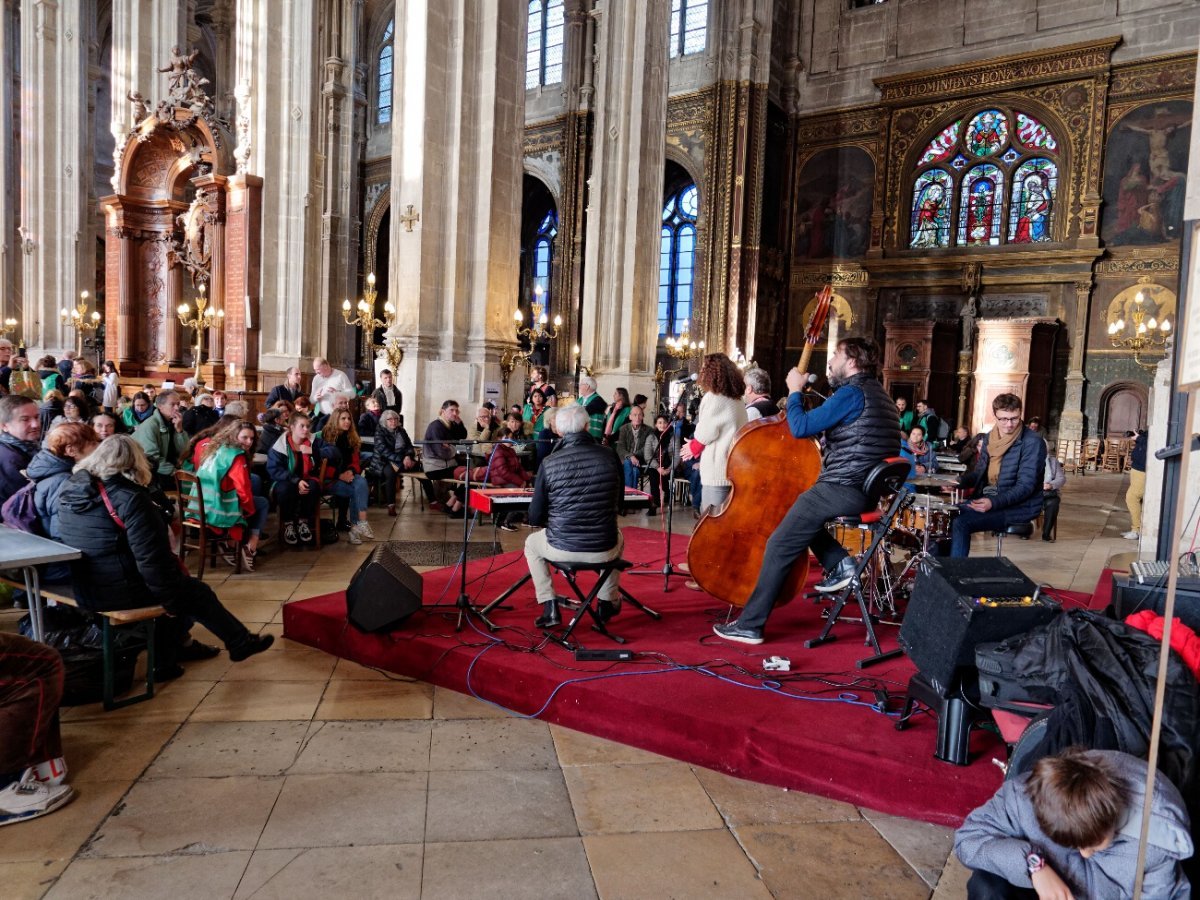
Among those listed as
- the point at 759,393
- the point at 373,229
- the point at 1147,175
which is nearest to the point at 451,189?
the point at 759,393

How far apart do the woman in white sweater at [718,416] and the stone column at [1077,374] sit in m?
16.1

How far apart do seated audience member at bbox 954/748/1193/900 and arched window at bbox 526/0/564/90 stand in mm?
23792

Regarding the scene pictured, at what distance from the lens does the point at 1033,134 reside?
1920 cm

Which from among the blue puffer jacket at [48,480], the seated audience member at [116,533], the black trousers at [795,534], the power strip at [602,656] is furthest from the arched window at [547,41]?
the power strip at [602,656]

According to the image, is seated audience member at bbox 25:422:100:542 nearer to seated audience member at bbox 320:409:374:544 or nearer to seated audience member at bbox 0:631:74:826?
seated audience member at bbox 0:631:74:826

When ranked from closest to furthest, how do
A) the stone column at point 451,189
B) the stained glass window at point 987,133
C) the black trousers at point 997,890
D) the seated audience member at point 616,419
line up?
the black trousers at point 997,890 < the stone column at point 451,189 < the seated audience member at point 616,419 < the stained glass window at point 987,133

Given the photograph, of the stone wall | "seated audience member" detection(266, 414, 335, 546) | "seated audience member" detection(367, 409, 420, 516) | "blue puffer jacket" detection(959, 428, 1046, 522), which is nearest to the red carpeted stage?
"blue puffer jacket" detection(959, 428, 1046, 522)

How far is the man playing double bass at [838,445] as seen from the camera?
166 inches

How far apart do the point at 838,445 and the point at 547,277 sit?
23.0 meters

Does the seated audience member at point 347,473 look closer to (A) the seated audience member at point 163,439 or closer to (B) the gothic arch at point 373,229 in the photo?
(A) the seated audience member at point 163,439

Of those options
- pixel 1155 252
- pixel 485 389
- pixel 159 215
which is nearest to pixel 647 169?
pixel 485 389

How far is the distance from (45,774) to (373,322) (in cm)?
790

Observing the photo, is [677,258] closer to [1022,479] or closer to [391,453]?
[391,453]

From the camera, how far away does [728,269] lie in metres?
20.3
